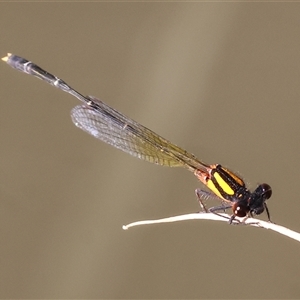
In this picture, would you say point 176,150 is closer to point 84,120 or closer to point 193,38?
point 84,120

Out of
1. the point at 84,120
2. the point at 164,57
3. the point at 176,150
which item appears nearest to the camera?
the point at 176,150

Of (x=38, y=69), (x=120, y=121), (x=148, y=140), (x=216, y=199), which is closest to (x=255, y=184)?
(x=216, y=199)

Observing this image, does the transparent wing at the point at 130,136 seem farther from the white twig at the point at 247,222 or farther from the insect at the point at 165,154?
the white twig at the point at 247,222

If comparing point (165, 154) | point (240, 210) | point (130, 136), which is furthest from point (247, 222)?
point (130, 136)

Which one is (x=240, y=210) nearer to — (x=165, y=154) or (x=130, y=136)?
(x=165, y=154)

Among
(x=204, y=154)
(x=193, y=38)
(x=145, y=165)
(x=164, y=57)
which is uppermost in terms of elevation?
(x=193, y=38)

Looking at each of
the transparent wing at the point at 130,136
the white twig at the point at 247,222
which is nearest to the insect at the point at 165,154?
the transparent wing at the point at 130,136

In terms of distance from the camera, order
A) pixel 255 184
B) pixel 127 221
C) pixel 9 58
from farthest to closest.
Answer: pixel 127 221 < pixel 9 58 < pixel 255 184

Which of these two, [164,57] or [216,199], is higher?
[164,57]
